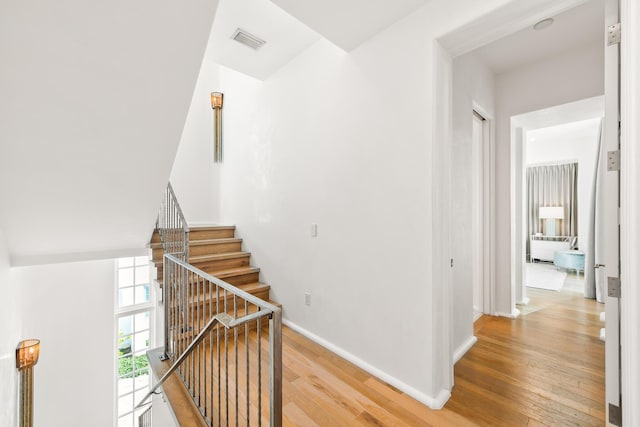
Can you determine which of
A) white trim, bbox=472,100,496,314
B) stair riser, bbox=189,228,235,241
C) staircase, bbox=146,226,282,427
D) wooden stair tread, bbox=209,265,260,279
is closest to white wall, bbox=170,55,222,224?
stair riser, bbox=189,228,235,241

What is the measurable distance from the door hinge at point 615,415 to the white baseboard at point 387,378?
0.84 meters

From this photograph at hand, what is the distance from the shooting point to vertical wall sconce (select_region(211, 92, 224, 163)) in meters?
4.83

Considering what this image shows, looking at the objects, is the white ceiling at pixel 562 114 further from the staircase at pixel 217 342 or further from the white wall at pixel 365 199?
the staircase at pixel 217 342

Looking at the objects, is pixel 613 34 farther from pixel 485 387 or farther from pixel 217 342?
pixel 217 342

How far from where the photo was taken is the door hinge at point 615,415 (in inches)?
52.1

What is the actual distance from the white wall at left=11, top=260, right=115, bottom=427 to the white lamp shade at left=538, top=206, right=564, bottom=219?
961cm

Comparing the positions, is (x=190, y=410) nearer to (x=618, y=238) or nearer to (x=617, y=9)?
(x=618, y=238)

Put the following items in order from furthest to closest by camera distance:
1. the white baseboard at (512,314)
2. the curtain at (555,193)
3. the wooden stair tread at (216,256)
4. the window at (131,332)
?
1. the curtain at (555,193)
2. the window at (131,332)
3. the wooden stair tread at (216,256)
4. the white baseboard at (512,314)

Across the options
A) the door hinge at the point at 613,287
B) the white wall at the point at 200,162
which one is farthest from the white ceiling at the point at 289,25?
the white wall at the point at 200,162

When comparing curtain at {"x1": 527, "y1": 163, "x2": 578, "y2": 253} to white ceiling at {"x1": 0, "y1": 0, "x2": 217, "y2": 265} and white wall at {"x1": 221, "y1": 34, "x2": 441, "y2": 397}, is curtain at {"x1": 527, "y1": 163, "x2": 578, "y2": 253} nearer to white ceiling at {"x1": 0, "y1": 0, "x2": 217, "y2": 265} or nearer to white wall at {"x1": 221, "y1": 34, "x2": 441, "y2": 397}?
white wall at {"x1": 221, "y1": 34, "x2": 441, "y2": 397}

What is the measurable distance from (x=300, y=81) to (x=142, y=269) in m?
4.42

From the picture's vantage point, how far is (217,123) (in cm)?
487

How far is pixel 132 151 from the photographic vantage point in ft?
6.73

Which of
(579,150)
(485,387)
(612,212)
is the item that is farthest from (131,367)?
(579,150)
